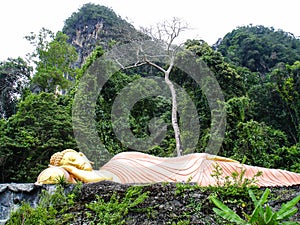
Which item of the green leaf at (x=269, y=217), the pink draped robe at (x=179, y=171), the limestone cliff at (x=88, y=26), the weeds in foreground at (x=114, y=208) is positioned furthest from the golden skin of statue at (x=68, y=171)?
the limestone cliff at (x=88, y=26)

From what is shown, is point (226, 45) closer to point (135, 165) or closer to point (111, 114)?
point (111, 114)

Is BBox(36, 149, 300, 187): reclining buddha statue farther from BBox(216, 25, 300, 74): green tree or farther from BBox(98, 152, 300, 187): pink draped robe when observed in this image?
BBox(216, 25, 300, 74): green tree

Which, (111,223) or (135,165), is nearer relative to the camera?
(111,223)

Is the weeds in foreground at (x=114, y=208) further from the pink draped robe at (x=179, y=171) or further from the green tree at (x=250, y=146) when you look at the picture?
the green tree at (x=250, y=146)

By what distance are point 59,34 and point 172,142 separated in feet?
28.8

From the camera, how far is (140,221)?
270cm

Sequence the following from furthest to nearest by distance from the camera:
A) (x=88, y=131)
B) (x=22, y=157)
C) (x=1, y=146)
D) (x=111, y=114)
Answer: (x=111, y=114), (x=88, y=131), (x=22, y=157), (x=1, y=146)

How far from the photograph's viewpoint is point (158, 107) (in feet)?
35.2

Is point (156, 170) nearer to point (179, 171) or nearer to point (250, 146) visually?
point (179, 171)

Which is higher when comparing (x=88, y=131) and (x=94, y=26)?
Result: (x=94, y=26)

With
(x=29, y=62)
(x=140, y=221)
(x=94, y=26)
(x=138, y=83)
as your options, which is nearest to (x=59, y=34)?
(x=29, y=62)

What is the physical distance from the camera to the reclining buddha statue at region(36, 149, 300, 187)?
3.85 meters

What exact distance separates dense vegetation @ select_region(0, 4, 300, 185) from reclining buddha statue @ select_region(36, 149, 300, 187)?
3.71 metres

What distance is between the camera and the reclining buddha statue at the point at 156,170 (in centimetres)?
385
